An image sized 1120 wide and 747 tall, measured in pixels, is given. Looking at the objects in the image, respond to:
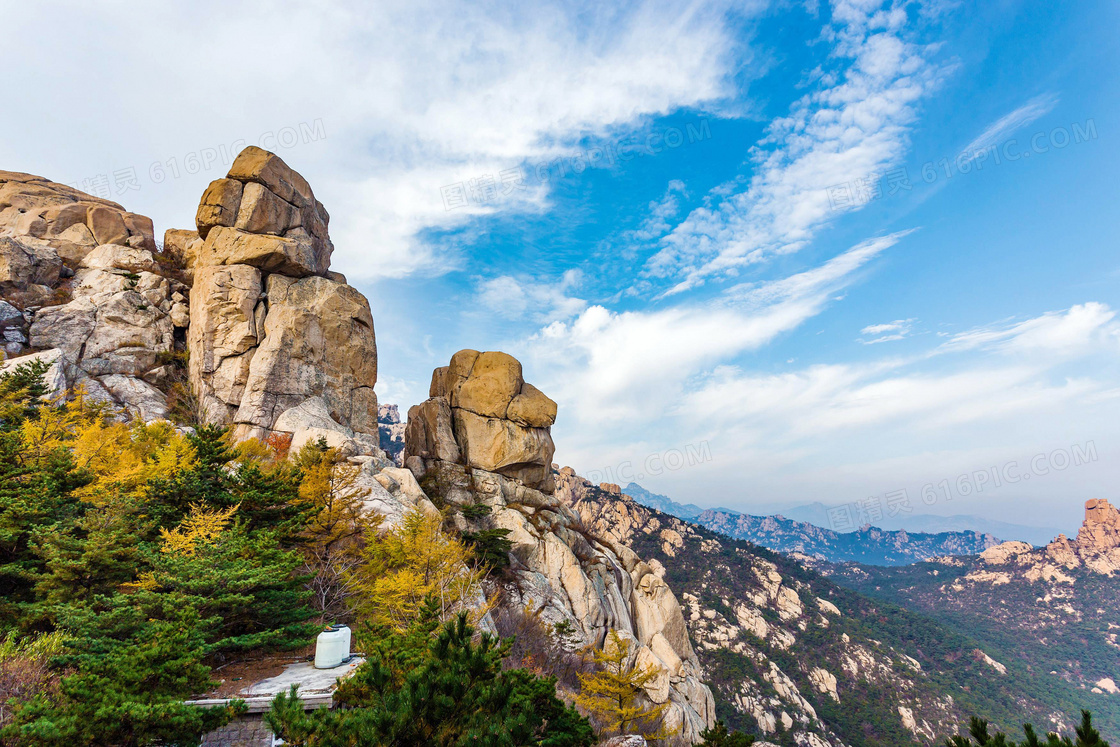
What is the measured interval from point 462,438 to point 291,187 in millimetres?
24571

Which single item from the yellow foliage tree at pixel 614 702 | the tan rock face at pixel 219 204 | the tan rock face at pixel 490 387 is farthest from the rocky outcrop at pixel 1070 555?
the tan rock face at pixel 219 204

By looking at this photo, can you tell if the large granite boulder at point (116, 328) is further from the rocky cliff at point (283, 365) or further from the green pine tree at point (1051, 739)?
the green pine tree at point (1051, 739)

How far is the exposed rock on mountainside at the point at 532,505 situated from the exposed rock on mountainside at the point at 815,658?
29967 millimetres

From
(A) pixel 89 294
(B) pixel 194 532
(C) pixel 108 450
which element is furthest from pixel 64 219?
(B) pixel 194 532

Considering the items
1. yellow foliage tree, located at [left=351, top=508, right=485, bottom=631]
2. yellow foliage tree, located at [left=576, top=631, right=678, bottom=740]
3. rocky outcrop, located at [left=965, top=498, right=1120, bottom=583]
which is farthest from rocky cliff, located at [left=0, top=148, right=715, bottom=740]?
rocky outcrop, located at [left=965, top=498, right=1120, bottom=583]

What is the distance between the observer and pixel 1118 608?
11612cm

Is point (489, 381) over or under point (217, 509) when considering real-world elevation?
over

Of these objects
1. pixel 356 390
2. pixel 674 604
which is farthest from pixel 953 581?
pixel 356 390

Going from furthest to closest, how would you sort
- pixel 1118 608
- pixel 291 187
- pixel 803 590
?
pixel 1118 608 → pixel 803 590 → pixel 291 187

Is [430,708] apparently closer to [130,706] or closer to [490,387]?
[130,706]

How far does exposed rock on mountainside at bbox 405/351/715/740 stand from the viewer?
30219 millimetres

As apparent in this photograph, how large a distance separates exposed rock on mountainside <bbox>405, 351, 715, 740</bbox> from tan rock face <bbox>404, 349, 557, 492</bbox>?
0.09m

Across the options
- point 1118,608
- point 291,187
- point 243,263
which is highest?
point 291,187

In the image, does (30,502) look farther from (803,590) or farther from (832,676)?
(803,590)
